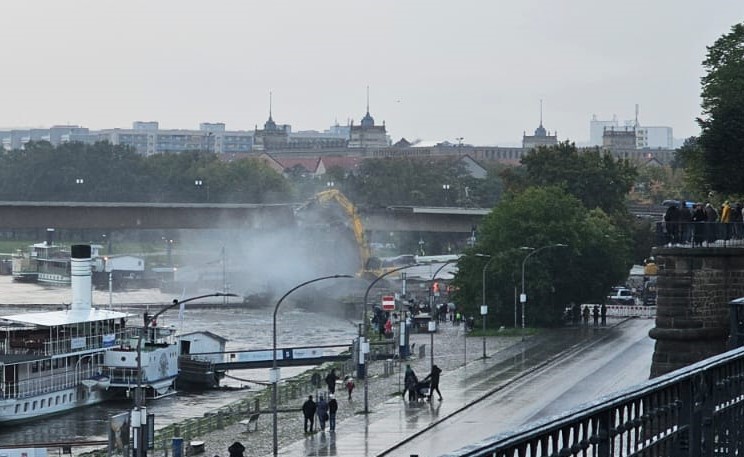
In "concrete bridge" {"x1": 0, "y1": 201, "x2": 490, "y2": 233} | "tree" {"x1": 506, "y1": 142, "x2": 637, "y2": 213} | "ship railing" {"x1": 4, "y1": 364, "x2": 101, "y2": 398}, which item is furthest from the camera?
"concrete bridge" {"x1": 0, "y1": 201, "x2": 490, "y2": 233}

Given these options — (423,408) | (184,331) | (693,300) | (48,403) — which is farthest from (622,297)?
(693,300)

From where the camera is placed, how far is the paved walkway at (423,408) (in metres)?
48.6

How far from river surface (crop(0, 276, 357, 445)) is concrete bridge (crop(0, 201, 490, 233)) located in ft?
20.0

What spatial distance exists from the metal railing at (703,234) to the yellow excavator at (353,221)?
90835 millimetres

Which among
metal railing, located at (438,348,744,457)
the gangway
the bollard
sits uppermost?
metal railing, located at (438,348,744,457)

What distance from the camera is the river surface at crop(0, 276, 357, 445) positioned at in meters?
65.1

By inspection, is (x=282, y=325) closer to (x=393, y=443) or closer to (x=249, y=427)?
(x=249, y=427)

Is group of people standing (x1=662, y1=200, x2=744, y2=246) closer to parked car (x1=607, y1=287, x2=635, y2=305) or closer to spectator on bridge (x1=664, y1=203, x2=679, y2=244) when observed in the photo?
spectator on bridge (x1=664, y1=203, x2=679, y2=244)

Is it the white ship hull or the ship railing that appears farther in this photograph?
the ship railing

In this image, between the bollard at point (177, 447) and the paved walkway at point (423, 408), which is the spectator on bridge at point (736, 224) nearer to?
the paved walkway at point (423, 408)

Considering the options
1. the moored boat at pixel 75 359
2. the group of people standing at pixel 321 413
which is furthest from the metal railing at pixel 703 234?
the moored boat at pixel 75 359

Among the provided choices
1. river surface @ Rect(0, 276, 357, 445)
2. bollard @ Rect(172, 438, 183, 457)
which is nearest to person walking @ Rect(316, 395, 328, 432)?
bollard @ Rect(172, 438, 183, 457)

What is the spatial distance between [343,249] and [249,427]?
87641 mm

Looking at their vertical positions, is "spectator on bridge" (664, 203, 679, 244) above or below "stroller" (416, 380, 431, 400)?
above
